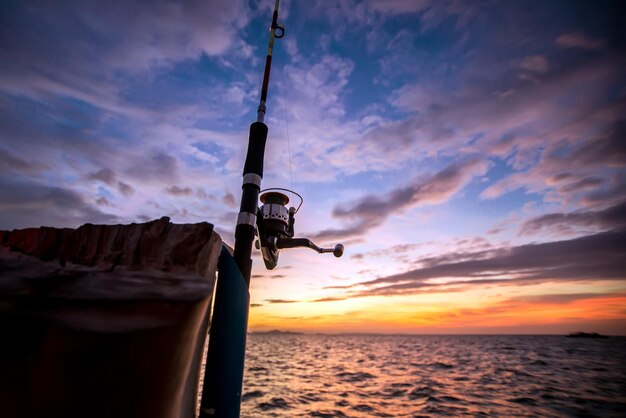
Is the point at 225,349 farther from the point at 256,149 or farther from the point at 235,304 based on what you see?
the point at 256,149

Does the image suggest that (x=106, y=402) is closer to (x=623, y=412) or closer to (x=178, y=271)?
(x=178, y=271)

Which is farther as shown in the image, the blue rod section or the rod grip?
the rod grip

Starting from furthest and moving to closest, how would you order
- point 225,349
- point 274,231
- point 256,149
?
point 274,231, point 256,149, point 225,349

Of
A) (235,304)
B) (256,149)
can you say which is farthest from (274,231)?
(235,304)

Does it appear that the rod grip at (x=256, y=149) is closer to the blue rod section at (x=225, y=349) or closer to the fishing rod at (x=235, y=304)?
the fishing rod at (x=235, y=304)

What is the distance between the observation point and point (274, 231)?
3.39 m

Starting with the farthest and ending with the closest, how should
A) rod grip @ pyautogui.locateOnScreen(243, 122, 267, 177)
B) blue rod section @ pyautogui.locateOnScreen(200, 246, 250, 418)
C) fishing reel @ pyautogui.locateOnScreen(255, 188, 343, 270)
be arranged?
1. fishing reel @ pyautogui.locateOnScreen(255, 188, 343, 270)
2. rod grip @ pyautogui.locateOnScreen(243, 122, 267, 177)
3. blue rod section @ pyautogui.locateOnScreen(200, 246, 250, 418)

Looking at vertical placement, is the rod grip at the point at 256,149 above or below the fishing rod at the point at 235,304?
above

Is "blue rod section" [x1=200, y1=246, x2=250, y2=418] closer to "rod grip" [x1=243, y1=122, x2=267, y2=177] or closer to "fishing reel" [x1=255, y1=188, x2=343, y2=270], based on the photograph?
"rod grip" [x1=243, y1=122, x2=267, y2=177]

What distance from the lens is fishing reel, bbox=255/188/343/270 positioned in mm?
3350

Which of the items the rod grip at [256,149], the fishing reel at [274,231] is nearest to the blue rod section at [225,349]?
the rod grip at [256,149]

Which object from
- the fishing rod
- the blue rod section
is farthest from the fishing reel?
the blue rod section

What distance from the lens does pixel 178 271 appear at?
120cm

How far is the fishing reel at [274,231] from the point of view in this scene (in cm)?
335
